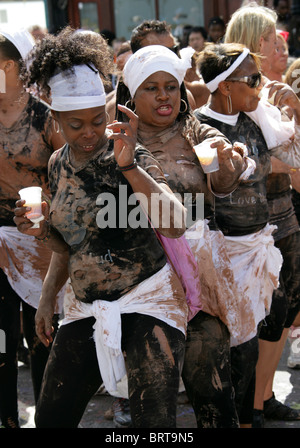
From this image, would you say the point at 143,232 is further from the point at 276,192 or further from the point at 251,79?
the point at 276,192

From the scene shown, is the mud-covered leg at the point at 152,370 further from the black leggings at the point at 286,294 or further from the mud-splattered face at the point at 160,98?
the black leggings at the point at 286,294

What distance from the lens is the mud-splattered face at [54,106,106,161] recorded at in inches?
118

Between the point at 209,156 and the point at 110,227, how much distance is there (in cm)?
56

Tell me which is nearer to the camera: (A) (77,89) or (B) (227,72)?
(A) (77,89)

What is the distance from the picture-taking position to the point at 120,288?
302cm

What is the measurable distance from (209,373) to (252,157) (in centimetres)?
123

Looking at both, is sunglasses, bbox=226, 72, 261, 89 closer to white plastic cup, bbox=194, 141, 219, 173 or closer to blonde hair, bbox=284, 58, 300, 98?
white plastic cup, bbox=194, 141, 219, 173

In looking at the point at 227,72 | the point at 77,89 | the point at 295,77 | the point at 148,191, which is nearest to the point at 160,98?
the point at 77,89

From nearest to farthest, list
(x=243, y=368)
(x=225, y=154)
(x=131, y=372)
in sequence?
(x=131, y=372) < (x=225, y=154) < (x=243, y=368)

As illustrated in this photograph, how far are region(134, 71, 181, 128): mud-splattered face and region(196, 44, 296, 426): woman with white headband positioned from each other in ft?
1.91

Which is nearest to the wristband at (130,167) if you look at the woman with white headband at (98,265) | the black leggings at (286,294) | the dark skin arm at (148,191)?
the dark skin arm at (148,191)

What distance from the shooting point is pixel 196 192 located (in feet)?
11.1

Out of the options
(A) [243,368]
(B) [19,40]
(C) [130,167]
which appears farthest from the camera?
(B) [19,40]

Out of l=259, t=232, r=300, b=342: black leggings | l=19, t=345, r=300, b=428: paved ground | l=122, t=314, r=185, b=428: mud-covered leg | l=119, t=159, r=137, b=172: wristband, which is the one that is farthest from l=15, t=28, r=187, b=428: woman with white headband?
l=19, t=345, r=300, b=428: paved ground
